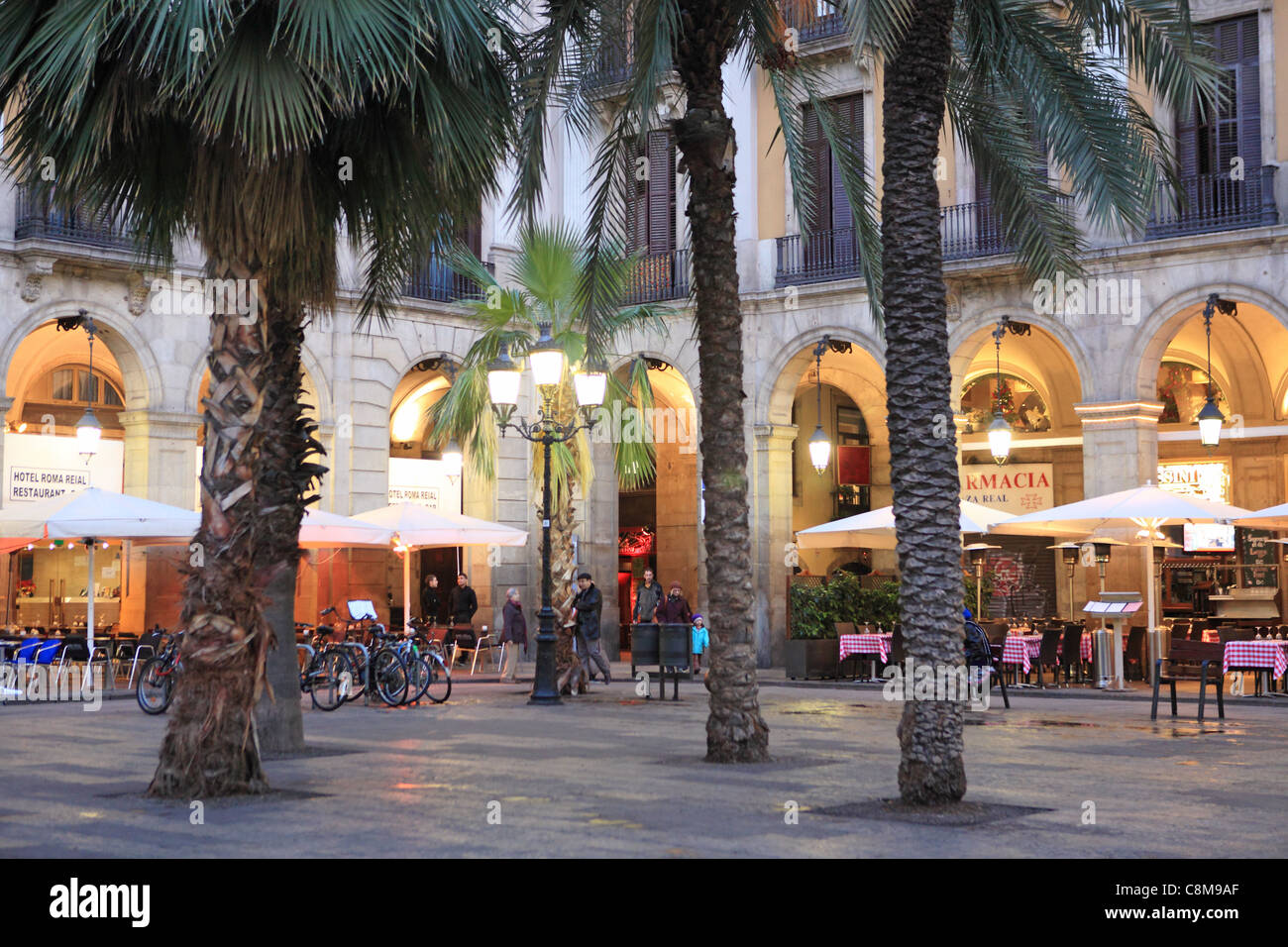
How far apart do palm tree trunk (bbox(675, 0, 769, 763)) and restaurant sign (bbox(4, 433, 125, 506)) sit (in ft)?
47.7

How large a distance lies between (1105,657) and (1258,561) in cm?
571

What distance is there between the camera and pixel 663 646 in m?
19.1

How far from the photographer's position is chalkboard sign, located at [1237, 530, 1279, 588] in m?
25.8

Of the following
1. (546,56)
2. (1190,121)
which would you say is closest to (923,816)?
(546,56)

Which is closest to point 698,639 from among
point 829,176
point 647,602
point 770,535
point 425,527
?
point 647,602

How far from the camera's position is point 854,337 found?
27.0 m

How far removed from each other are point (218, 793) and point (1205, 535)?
807 inches

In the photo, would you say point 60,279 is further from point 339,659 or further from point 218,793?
point 218,793

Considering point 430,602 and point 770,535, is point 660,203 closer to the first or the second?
point 770,535

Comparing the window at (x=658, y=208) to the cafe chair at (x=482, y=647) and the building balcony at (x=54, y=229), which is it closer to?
the cafe chair at (x=482, y=647)

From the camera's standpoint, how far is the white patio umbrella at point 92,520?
62.3 feet

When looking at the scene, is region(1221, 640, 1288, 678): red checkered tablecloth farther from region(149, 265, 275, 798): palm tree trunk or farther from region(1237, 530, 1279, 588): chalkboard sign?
region(149, 265, 275, 798): palm tree trunk

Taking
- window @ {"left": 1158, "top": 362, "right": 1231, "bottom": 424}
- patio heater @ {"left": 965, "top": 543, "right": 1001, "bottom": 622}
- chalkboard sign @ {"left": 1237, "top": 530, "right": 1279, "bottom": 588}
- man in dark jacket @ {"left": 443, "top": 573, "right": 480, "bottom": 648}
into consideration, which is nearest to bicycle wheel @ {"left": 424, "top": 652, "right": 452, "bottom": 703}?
man in dark jacket @ {"left": 443, "top": 573, "right": 480, "bottom": 648}

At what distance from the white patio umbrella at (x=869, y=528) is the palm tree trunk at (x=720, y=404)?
10.7 metres
